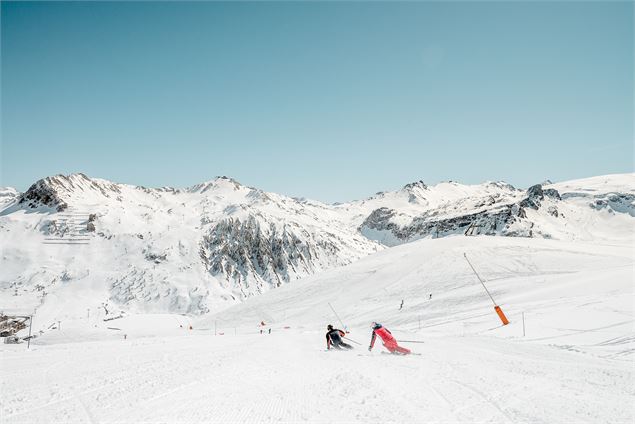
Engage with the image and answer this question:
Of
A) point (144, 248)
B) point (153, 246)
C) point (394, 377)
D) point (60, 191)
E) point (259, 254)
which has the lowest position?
point (394, 377)

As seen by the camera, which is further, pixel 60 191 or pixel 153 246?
pixel 60 191

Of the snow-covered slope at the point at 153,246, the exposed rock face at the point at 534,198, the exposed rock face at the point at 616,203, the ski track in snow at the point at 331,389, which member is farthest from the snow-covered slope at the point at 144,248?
the exposed rock face at the point at 616,203

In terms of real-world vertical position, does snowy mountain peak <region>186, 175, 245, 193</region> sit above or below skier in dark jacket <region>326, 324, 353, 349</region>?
above

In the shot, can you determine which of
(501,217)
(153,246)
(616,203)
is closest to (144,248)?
(153,246)

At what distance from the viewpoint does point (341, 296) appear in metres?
45.4

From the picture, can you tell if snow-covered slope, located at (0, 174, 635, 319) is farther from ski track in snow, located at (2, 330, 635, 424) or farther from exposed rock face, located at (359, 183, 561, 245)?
ski track in snow, located at (2, 330, 635, 424)

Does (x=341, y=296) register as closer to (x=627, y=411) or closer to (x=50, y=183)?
(x=627, y=411)

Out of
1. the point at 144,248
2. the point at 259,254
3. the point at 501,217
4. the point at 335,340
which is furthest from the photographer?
the point at 501,217

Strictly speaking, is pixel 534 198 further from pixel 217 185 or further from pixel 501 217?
pixel 217 185

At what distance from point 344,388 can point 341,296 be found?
37.3 m

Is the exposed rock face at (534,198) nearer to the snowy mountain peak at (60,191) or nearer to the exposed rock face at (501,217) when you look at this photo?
the exposed rock face at (501,217)

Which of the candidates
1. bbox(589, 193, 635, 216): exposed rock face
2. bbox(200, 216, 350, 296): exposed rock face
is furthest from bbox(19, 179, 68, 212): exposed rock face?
bbox(589, 193, 635, 216): exposed rock face

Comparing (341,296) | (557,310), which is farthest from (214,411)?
(341,296)

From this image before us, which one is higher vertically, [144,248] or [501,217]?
[144,248]
